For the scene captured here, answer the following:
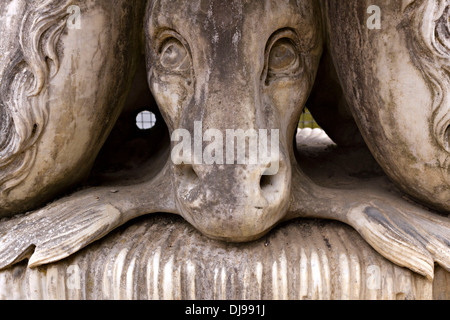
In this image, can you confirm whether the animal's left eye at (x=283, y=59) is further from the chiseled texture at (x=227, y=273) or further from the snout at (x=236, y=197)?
the chiseled texture at (x=227, y=273)

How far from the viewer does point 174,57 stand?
0.92m

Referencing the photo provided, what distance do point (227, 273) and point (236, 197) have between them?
128 mm

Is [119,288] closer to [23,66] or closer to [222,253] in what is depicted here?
[222,253]

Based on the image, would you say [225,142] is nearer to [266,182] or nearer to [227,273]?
[266,182]

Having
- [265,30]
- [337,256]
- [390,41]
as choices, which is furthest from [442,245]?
[265,30]

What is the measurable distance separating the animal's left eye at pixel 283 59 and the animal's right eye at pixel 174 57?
0.43 feet

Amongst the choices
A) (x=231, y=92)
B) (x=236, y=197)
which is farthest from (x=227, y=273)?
(x=231, y=92)

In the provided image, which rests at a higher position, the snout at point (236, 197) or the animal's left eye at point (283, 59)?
the animal's left eye at point (283, 59)

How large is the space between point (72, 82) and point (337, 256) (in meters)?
0.49

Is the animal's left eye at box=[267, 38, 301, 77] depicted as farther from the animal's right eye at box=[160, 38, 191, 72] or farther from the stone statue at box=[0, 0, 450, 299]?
the animal's right eye at box=[160, 38, 191, 72]

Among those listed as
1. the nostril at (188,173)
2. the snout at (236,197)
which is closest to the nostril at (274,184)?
the snout at (236,197)

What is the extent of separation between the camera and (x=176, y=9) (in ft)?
2.85

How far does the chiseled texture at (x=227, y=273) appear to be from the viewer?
877mm

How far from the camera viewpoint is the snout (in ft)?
2.74
